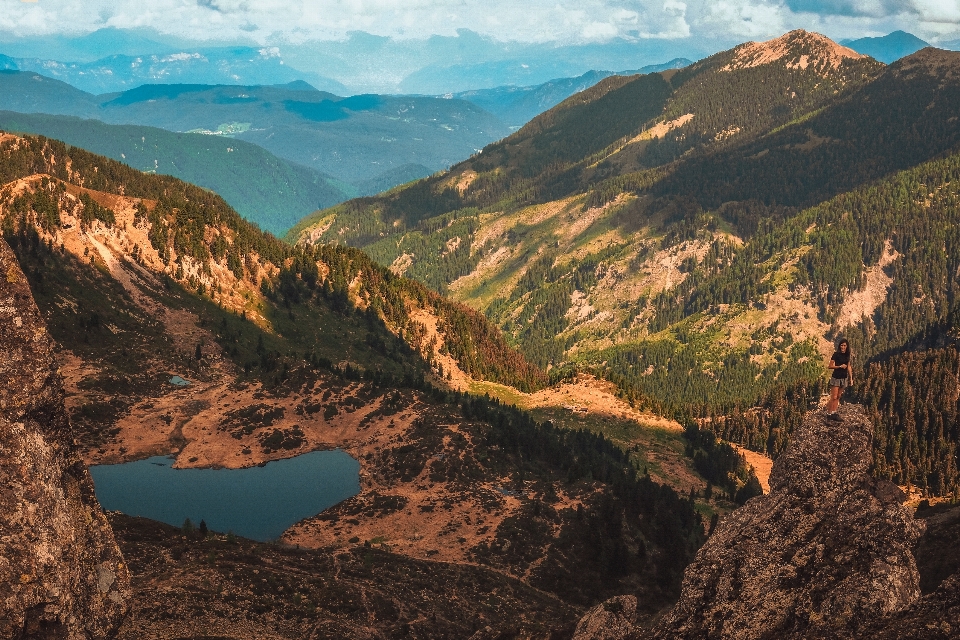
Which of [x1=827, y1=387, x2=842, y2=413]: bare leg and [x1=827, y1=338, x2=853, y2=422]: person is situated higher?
[x1=827, y1=338, x2=853, y2=422]: person

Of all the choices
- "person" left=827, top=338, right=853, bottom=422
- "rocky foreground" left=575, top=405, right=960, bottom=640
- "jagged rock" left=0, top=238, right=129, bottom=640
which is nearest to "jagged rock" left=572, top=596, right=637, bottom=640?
"rocky foreground" left=575, top=405, right=960, bottom=640

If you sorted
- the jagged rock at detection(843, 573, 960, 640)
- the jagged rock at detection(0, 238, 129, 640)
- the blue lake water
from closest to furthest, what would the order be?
the jagged rock at detection(843, 573, 960, 640) → the jagged rock at detection(0, 238, 129, 640) → the blue lake water

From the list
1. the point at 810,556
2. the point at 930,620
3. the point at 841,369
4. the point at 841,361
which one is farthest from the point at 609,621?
the point at 930,620

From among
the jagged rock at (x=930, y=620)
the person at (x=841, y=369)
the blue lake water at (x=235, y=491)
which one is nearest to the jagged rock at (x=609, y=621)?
the person at (x=841, y=369)

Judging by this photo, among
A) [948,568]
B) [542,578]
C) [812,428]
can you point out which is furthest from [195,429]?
[812,428]

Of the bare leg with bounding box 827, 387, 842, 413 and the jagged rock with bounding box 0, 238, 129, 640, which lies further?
the bare leg with bounding box 827, 387, 842, 413

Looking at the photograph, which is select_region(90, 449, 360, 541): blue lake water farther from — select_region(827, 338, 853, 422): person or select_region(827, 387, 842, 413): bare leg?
select_region(827, 387, 842, 413): bare leg
